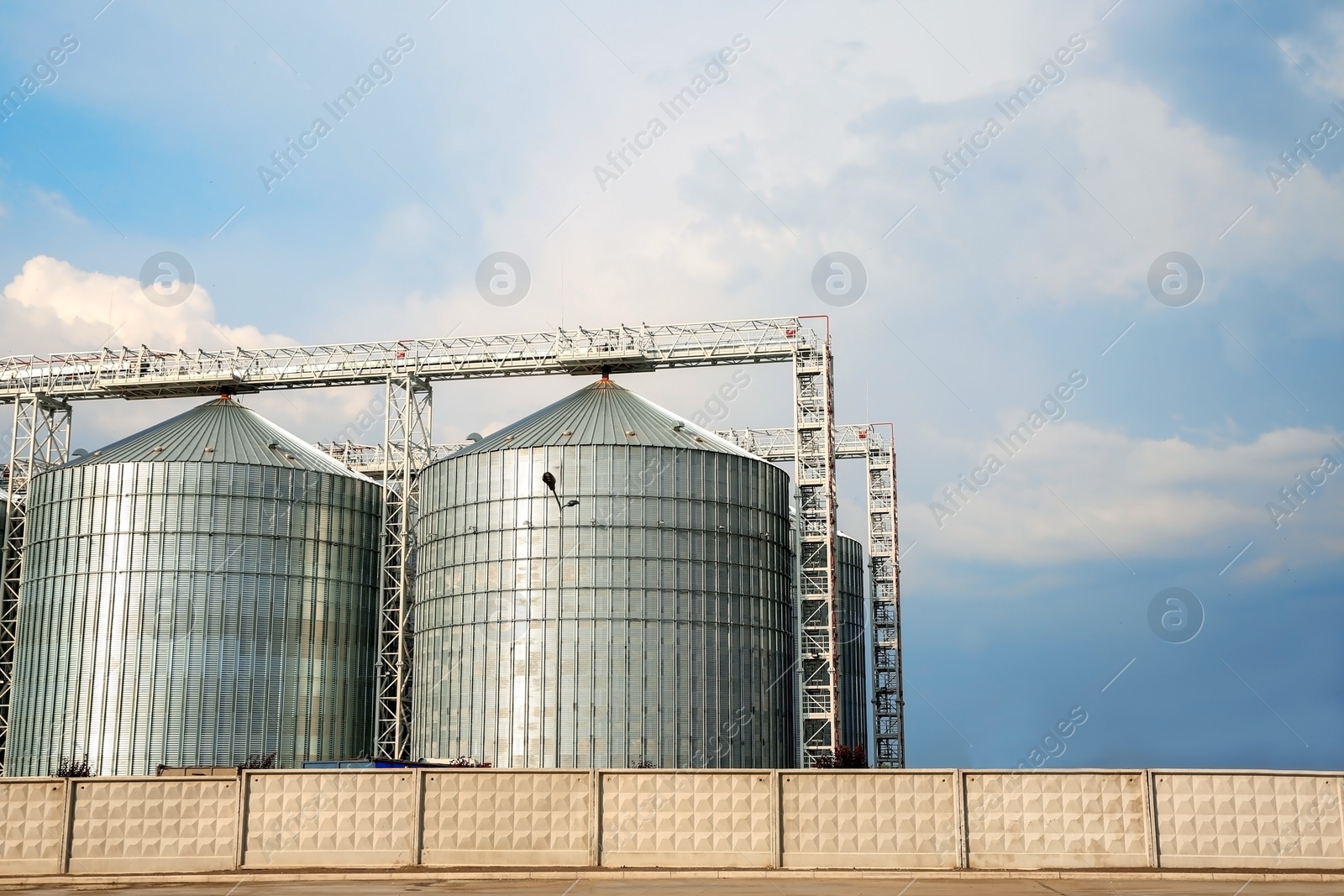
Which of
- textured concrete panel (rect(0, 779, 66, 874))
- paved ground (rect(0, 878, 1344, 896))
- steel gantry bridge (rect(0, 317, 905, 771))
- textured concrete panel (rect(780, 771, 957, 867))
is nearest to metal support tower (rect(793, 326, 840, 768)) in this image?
steel gantry bridge (rect(0, 317, 905, 771))

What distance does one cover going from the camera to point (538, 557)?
73125mm

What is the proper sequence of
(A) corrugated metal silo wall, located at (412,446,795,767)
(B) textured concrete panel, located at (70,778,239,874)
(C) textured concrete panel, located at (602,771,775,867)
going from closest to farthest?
(C) textured concrete panel, located at (602,771,775,867) < (B) textured concrete panel, located at (70,778,239,874) < (A) corrugated metal silo wall, located at (412,446,795,767)

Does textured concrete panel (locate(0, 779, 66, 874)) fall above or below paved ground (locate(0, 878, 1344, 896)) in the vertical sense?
above

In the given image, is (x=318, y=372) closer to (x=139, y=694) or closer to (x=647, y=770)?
(x=139, y=694)

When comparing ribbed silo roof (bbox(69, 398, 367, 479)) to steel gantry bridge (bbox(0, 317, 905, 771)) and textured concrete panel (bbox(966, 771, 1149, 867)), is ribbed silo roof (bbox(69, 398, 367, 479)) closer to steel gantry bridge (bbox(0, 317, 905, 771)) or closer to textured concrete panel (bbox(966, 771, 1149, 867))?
steel gantry bridge (bbox(0, 317, 905, 771))

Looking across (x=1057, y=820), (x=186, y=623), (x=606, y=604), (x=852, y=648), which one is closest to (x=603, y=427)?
(x=606, y=604)

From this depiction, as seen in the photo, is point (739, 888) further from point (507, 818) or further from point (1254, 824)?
point (1254, 824)

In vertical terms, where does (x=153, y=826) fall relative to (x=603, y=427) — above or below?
below

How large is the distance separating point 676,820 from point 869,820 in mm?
4834

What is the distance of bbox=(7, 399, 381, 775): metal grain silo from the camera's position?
250 feet

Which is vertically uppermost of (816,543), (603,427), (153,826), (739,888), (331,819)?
(603,427)

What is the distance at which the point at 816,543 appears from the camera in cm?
7825

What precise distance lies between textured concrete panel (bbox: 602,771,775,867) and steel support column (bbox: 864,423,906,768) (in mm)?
60602

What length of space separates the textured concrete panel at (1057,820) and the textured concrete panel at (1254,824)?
2.52 ft
